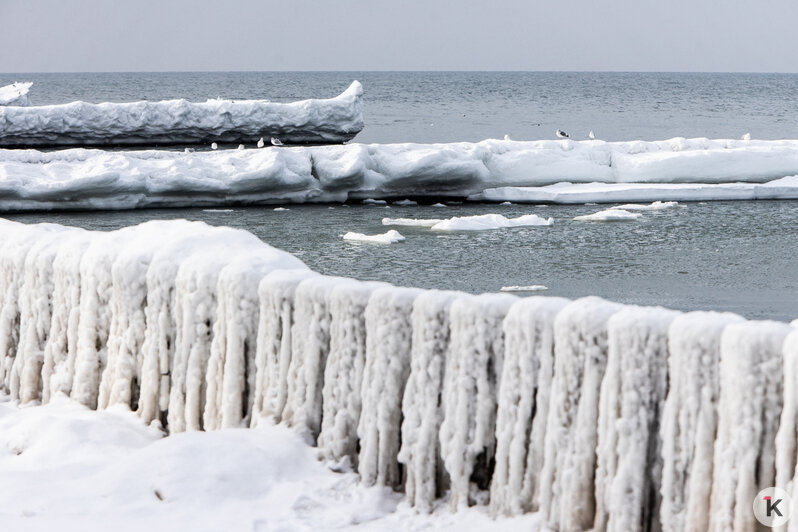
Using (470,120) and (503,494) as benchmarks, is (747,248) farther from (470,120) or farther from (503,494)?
(470,120)

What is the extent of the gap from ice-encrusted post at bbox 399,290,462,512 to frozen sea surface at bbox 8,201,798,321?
761 centimetres

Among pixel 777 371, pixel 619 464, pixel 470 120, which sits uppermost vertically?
pixel 470 120

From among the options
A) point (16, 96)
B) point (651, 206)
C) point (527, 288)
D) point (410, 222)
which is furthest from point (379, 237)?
point (16, 96)

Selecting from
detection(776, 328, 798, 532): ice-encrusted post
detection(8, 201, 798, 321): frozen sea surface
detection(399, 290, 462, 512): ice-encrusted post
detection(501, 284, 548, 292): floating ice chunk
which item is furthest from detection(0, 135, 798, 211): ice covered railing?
detection(776, 328, 798, 532): ice-encrusted post

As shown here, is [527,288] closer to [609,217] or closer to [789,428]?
[609,217]

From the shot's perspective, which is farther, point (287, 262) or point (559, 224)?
point (559, 224)

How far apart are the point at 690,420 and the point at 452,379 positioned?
3.36ft

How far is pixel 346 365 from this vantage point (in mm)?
4422

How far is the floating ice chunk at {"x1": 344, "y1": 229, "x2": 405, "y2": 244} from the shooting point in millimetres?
15383

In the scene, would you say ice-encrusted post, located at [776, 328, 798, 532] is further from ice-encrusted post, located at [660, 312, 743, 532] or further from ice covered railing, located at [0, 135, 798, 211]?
ice covered railing, located at [0, 135, 798, 211]

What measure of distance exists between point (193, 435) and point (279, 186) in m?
15.5

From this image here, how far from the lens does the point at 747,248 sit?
603 inches

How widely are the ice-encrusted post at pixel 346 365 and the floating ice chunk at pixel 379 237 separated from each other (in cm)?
1094

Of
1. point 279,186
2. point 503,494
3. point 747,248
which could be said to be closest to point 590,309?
point 503,494
